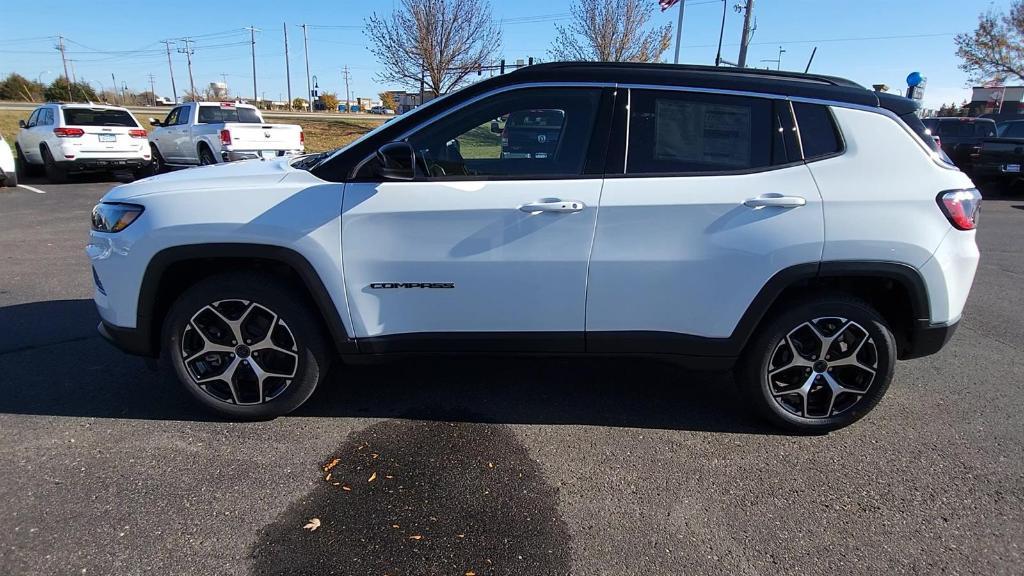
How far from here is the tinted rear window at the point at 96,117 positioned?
44.2 ft

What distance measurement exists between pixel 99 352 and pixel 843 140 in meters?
4.91

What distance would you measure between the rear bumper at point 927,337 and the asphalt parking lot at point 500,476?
0.49 m

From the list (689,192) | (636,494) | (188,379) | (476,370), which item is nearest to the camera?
(636,494)

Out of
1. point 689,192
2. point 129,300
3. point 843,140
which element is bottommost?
point 129,300

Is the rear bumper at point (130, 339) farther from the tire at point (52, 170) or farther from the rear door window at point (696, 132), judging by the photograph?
the tire at point (52, 170)

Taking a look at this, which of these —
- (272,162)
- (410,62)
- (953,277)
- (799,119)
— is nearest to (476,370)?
(272,162)

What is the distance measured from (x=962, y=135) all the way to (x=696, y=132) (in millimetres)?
17125

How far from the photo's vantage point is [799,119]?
3.07m

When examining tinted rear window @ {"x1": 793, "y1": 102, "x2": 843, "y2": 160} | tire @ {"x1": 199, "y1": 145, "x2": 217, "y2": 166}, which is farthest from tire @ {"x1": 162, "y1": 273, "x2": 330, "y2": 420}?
tire @ {"x1": 199, "y1": 145, "x2": 217, "y2": 166}

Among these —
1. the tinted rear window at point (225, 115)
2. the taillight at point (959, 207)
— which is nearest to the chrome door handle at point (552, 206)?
the taillight at point (959, 207)

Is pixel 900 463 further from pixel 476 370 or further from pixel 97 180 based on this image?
pixel 97 180

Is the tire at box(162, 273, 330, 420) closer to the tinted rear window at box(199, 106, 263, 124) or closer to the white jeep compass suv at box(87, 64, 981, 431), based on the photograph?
the white jeep compass suv at box(87, 64, 981, 431)

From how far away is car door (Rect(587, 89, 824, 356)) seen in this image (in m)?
2.97

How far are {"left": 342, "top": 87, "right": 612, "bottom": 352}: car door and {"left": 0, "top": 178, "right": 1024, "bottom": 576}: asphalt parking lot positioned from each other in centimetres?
60
